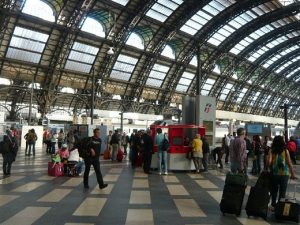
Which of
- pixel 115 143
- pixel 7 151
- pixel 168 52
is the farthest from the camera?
pixel 168 52

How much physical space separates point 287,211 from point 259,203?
505 mm

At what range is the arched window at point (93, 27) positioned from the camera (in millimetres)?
37594

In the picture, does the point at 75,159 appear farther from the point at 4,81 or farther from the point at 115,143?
the point at 4,81

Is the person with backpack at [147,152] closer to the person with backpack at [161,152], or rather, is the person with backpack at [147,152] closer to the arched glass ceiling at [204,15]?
the person with backpack at [161,152]

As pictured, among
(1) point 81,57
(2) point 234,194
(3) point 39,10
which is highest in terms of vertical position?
(3) point 39,10

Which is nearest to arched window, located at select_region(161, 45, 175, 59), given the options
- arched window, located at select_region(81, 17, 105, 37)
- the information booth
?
arched window, located at select_region(81, 17, 105, 37)

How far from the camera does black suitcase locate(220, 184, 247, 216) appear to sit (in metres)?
7.83

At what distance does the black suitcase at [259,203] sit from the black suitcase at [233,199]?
0.19 metres

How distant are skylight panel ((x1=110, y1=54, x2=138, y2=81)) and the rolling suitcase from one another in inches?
1449

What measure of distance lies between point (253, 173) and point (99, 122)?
1880cm

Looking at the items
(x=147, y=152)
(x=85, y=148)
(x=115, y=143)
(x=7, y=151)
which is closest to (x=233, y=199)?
(x=85, y=148)

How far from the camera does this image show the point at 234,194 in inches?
310

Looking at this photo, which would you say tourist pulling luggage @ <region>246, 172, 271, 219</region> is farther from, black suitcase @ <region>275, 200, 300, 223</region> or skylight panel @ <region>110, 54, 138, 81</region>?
skylight panel @ <region>110, 54, 138, 81</region>

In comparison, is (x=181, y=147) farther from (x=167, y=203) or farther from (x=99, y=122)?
(x=99, y=122)
